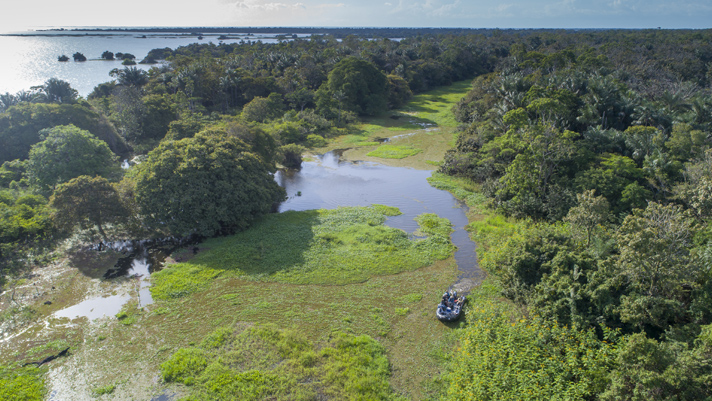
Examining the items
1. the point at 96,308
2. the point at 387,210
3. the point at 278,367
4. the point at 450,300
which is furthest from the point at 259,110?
the point at 278,367

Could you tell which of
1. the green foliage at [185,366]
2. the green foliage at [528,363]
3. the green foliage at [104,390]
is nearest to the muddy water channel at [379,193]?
the green foliage at [528,363]

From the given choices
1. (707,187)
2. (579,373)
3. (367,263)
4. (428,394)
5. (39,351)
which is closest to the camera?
(579,373)

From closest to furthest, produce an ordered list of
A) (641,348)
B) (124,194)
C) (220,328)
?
(641,348), (220,328), (124,194)

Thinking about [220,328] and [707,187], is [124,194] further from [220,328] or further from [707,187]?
[707,187]

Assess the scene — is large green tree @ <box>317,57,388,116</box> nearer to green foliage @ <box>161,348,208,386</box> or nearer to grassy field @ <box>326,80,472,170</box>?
grassy field @ <box>326,80,472,170</box>

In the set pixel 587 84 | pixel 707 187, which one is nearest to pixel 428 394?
pixel 707 187

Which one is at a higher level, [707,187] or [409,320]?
[707,187]
